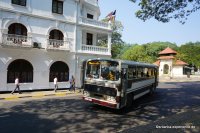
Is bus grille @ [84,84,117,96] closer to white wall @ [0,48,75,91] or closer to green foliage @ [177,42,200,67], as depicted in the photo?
white wall @ [0,48,75,91]

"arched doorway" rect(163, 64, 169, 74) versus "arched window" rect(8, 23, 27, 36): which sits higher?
"arched window" rect(8, 23, 27, 36)

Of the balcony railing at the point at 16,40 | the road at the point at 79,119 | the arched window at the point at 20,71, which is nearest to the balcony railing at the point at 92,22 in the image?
the balcony railing at the point at 16,40

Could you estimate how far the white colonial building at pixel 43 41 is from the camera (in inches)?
754

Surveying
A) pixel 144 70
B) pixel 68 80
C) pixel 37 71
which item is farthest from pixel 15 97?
pixel 144 70

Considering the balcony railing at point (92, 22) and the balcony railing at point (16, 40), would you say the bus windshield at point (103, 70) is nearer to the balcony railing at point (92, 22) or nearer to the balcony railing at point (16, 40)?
the balcony railing at point (16, 40)

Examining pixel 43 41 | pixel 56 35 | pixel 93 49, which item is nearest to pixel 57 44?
pixel 56 35

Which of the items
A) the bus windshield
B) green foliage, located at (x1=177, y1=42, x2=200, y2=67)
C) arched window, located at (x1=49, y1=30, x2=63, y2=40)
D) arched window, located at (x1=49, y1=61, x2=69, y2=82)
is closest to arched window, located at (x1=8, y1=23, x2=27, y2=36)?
arched window, located at (x1=49, y1=30, x2=63, y2=40)

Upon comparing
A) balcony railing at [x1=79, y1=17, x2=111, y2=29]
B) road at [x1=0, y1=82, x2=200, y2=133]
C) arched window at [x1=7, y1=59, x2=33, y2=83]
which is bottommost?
road at [x1=0, y1=82, x2=200, y2=133]

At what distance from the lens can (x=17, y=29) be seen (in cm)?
2006

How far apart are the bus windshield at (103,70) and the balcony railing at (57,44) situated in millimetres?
9695

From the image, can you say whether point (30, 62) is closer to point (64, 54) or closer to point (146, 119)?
point (64, 54)

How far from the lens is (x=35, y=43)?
20.6 m

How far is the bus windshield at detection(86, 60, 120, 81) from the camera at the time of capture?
11792 mm

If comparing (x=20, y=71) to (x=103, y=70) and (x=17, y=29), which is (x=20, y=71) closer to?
(x=17, y=29)
